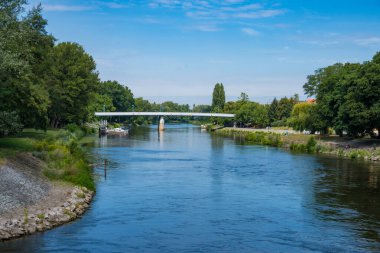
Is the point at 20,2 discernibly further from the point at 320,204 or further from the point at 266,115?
the point at 266,115

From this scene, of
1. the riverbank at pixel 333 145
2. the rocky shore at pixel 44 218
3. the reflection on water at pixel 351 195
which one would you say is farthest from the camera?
the riverbank at pixel 333 145

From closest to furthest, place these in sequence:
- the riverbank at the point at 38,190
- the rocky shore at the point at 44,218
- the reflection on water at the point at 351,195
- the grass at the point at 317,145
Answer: the rocky shore at the point at 44,218 < the riverbank at the point at 38,190 < the reflection on water at the point at 351,195 < the grass at the point at 317,145

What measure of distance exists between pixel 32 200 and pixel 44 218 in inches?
107

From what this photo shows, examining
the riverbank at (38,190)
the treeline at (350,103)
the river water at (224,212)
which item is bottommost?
the river water at (224,212)

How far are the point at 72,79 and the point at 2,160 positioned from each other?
62468 millimetres

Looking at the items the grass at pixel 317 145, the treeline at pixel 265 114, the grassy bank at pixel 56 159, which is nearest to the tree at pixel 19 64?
the grassy bank at pixel 56 159

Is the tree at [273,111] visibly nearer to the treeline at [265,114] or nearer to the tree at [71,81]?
the treeline at [265,114]

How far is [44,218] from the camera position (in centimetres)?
2833

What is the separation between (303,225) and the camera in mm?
30734

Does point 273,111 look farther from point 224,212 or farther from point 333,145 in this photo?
point 224,212

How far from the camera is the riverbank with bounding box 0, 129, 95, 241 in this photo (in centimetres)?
2703

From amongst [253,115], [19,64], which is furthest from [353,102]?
[253,115]

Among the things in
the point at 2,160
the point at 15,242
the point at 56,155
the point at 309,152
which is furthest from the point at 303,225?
the point at 309,152

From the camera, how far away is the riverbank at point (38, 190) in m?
27.0
